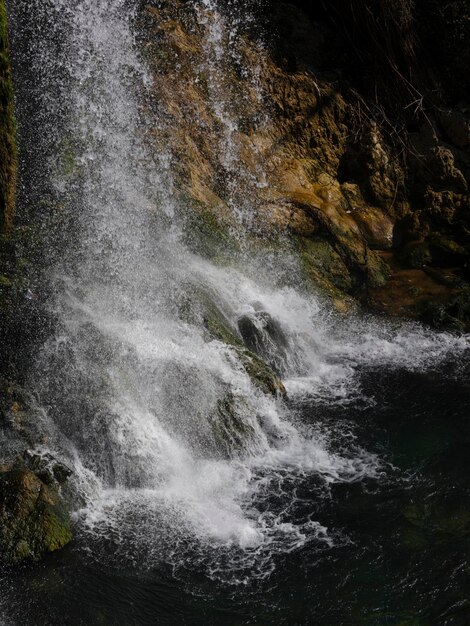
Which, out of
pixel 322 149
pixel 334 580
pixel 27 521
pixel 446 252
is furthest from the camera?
pixel 322 149

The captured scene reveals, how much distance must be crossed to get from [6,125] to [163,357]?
2242 millimetres

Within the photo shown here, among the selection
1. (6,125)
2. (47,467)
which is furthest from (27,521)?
(6,125)

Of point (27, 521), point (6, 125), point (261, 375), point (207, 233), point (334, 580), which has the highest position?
point (6, 125)

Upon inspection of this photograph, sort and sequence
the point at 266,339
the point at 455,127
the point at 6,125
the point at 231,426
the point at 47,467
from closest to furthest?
the point at 47,467
the point at 6,125
the point at 231,426
the point at 266,339
the point at 455,127

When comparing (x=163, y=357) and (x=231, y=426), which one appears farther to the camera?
(x=163, y=357)

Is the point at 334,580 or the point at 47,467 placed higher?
the point at 47,467

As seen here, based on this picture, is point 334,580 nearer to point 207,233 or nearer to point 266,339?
point 266,339

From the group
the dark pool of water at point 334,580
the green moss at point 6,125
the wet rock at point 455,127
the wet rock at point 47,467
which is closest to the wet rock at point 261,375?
the dark pool of water at point 334,580

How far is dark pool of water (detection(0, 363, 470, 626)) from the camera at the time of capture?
→ 376 centimetres

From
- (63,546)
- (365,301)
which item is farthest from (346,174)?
(63,546)

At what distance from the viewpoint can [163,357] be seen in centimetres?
586

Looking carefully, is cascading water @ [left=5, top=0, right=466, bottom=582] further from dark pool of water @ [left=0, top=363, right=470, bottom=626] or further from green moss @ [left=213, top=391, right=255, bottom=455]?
dark pool of water @ [left=0, top=363, right=470, bottom=626]

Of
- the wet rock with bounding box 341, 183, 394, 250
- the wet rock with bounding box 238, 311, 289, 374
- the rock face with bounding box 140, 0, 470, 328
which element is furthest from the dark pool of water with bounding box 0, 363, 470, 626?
the wet rock with bounding box 341, 183, 394, 250

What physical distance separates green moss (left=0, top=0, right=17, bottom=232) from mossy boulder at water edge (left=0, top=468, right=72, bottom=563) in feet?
7.45
